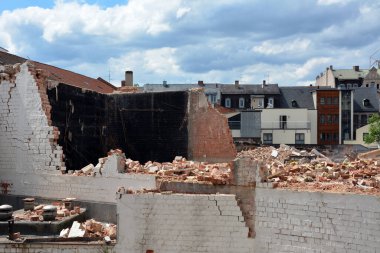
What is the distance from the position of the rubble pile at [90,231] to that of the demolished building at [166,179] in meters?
0.08

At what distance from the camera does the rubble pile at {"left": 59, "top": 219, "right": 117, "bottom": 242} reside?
42.0 feet

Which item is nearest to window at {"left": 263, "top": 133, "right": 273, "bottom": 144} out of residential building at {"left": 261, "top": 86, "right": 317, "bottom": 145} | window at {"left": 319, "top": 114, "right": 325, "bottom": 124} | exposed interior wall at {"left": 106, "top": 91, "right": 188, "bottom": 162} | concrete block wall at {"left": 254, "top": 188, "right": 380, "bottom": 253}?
residential building at {"left": 261, "top": 86, "right": 317, "bottom": 145}

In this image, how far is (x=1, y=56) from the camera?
26.0 meters

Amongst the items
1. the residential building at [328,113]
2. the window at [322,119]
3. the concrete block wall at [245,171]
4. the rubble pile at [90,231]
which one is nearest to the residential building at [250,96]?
the residential building at [328,113]

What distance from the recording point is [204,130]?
21.0m

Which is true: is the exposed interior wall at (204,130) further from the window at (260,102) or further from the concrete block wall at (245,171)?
the window at (260,102)

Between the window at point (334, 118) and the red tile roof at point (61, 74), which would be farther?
the window at point (334, 118)

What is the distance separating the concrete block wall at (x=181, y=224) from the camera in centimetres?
1163

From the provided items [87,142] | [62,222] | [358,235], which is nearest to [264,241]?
[358,235]

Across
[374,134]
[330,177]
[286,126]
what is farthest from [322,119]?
[330,177]

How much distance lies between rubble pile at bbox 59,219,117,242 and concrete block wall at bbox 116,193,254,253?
87cm

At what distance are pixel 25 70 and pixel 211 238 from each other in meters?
8.68

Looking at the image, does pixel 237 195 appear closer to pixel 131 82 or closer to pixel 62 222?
pixel 62 222

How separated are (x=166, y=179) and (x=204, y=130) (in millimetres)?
7906
